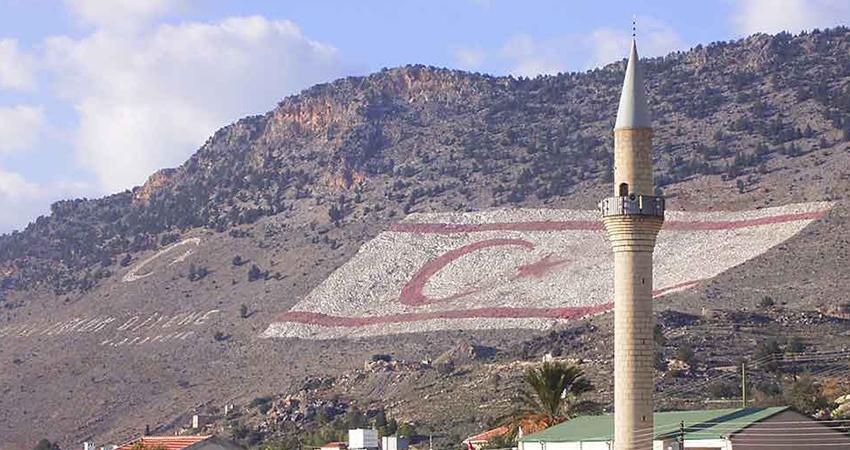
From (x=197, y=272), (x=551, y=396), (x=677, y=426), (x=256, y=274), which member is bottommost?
(x=677, y=426)

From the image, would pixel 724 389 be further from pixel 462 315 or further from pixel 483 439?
pixel 462 315

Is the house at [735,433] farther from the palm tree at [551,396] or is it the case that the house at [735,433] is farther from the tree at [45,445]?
the tree at [45,445]

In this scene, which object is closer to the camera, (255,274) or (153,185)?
(255,274)

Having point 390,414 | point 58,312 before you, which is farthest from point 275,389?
point 58,312

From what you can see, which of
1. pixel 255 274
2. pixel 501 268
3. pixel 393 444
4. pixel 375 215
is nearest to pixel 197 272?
pixel 255 274

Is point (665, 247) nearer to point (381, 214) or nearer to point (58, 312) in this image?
point (381, 214)

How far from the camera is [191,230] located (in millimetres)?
163625

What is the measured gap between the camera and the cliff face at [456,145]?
14925cm

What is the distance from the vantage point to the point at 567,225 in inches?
5566

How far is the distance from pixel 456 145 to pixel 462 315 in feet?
122

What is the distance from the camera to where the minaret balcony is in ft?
181

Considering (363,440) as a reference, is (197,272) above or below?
above

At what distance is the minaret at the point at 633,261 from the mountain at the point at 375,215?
41.9 metres

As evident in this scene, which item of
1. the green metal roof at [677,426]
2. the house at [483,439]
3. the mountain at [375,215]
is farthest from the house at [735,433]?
the mountain at [375,215]
